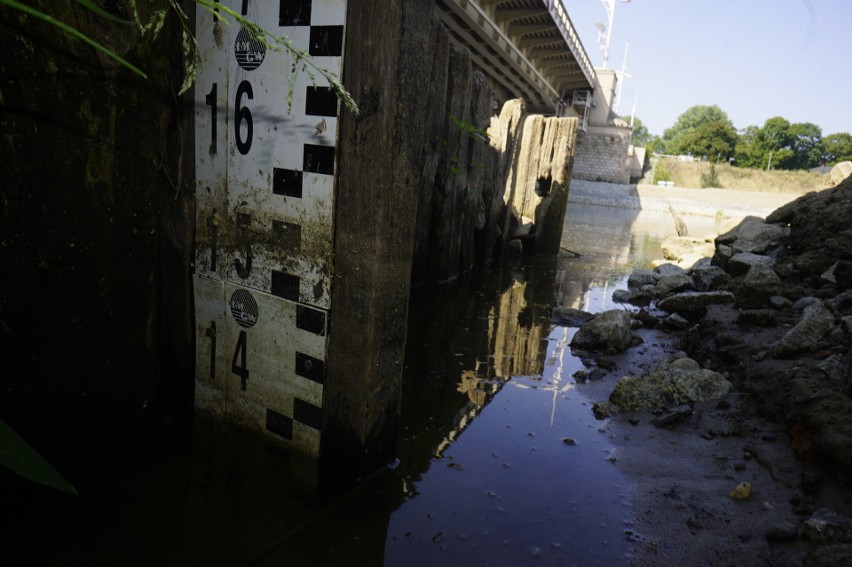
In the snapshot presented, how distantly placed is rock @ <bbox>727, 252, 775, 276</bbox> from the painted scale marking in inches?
205

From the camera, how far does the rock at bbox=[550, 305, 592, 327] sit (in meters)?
5.25

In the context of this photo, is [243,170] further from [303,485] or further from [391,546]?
[391,546]

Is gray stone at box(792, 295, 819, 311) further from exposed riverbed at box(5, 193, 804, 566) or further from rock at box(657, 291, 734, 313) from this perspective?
exposed riverbed at box(5, 193, 804, 566)

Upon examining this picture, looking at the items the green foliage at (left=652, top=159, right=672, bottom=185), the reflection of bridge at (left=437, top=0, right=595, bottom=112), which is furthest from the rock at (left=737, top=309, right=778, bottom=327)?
the green foliage at (left=652, top=159, right=672, bottom=185)

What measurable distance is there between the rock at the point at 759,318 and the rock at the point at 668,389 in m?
1.02

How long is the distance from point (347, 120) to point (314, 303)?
677 mm

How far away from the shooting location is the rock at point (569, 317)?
5.25 meters

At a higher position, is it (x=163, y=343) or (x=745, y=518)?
(x=163, y=343)

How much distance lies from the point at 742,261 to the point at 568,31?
974 inches

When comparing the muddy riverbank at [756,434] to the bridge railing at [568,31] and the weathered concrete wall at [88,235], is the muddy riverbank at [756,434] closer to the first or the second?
the weathered concrete wall at [88,235]

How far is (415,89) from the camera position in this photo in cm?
199

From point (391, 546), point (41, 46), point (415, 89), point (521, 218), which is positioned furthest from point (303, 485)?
point (521, 218)

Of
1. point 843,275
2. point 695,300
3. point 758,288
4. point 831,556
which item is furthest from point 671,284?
point 831,556

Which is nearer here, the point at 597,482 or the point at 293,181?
the point at 293,181
